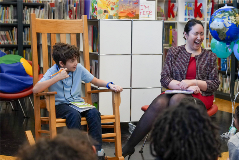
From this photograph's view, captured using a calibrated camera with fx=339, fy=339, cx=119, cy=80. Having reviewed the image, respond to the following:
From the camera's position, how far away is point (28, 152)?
667 millimetres

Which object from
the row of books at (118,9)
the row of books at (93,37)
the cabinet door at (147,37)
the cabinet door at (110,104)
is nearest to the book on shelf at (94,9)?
the row of books at (118,9)

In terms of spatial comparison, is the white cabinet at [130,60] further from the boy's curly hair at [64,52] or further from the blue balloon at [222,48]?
the boy's curly hair at [64,52]

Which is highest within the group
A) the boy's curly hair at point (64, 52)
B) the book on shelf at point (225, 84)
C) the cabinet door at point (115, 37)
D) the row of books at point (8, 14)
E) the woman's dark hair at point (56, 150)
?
the row of books at point (8, 14)

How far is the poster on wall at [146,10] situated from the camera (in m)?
3.50

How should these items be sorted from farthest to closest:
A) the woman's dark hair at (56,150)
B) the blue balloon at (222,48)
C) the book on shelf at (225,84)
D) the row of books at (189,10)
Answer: the book on shelf at (225,84)
the row of books at (189,10)
the blue balloon at (222,48)
the woman's dark hair at (56,150)

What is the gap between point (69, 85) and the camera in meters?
2.59

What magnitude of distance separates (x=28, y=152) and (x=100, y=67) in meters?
2.71

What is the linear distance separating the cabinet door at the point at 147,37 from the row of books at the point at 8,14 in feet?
11.5

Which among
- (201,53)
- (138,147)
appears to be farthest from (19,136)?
(201,53)

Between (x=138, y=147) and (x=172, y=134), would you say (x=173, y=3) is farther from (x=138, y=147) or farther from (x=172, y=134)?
(x=172, y=134)

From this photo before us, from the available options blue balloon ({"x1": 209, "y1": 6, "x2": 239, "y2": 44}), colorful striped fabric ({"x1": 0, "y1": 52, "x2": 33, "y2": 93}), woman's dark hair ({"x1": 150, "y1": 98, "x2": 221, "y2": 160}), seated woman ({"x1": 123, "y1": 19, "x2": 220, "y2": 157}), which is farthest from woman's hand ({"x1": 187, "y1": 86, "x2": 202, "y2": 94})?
colorful striped fabric ({"x1": 0, "y1": 52, "x2": 33, "y2": 93})

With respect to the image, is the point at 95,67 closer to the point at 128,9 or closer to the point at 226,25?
the point at 128,9

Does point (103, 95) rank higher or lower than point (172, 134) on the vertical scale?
lower

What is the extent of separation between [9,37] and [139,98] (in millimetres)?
3612
